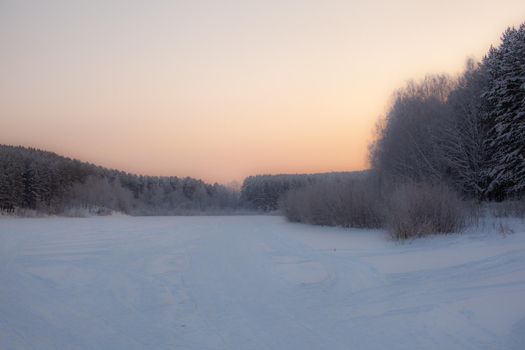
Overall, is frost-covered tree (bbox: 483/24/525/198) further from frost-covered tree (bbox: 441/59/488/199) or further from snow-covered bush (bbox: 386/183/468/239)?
snow-covered bush (bbox: 386/183/468/239)

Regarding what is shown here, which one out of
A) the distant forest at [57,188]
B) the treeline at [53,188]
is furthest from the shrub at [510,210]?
the treeline at [53,188]

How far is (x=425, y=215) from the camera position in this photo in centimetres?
1460

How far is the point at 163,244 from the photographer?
16.0 metres

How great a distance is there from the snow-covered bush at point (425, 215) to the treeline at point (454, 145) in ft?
15.6

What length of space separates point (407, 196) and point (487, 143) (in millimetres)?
14256

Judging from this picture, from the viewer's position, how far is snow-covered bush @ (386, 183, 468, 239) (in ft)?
46.1

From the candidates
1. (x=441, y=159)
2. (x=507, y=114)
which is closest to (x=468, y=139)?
(x=441, y=159)

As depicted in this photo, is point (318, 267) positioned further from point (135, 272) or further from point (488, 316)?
point (488, 316)

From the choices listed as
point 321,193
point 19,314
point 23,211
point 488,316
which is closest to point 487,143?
point 321,193

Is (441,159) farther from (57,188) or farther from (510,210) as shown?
(57,188)

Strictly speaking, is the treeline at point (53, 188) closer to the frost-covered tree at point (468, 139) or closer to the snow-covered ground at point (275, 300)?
the frost-covered tree at point (468, 139)

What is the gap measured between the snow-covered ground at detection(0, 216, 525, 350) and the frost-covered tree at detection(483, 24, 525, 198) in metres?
14.0

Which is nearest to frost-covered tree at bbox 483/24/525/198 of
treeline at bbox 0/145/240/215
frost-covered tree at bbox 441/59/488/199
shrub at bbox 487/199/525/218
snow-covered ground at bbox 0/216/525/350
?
frost-covered tree at bbox 441/59/488/199

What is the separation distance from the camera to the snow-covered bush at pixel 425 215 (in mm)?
14066
